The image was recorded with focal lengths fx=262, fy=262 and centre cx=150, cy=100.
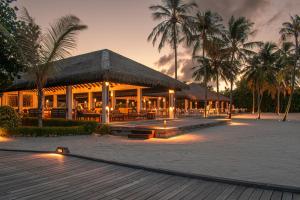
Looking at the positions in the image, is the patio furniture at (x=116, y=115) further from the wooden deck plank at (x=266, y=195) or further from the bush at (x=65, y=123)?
the wooden deck plank at (x=266, y=195)

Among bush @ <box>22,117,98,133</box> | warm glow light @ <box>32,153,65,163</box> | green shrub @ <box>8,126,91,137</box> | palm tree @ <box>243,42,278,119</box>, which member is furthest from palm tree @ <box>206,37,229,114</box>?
warm glow light @ <box>32,153,65,163</box>

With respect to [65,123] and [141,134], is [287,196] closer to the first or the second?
[141,134]

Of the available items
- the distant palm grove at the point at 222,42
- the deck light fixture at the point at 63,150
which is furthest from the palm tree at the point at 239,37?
the deck light fixture at the point at 63,150

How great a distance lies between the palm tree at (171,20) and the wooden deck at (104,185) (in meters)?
19.6

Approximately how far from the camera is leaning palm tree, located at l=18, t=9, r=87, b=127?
11812 mm

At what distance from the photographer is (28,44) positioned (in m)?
11.8

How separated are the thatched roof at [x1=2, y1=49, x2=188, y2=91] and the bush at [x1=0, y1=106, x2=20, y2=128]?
77.0 inches

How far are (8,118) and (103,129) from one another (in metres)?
4.81

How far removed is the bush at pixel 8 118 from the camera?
1296 centimetres

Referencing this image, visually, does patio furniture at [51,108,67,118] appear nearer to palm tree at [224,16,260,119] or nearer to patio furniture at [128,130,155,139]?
patio furniture at [128,130,155,139]

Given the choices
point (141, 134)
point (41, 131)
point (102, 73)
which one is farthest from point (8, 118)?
point (141, 134)

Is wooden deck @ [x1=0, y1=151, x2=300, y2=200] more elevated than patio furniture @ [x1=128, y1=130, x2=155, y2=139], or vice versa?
patio furniture @ [x1=128, y1=130, x2=155, y2=139]

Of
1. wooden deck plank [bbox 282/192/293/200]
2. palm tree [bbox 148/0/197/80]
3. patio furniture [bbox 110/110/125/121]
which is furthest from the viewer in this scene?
palm tree [bbox 148/0/197/80]

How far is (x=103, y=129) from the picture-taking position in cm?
1319
